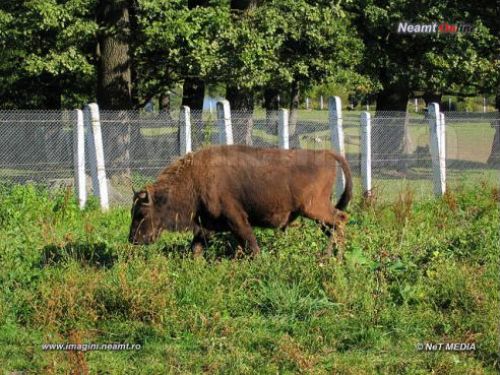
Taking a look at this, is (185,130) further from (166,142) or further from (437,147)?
(437,147)

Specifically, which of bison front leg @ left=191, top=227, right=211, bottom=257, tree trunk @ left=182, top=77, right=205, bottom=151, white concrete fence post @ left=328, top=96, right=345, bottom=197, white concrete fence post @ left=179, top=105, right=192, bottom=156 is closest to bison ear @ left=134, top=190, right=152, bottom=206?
bison front leg @ left=191, top=227, right=211, bottom=257

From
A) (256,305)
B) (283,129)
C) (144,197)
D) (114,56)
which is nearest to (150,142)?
(283,129)

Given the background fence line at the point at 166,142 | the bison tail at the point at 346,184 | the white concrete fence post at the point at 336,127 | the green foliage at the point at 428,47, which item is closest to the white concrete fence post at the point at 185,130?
the background fence line at the point at 166,142

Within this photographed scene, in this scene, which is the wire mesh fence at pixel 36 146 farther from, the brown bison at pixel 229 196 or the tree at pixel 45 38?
the brown bison at pixel 229 196

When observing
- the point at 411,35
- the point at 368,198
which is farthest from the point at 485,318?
the point at 411,35

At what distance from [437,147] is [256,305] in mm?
9203

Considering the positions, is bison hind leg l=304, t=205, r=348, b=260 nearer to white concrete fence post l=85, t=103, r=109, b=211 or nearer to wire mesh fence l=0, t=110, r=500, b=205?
wire mesh fence l=0, t=110, r=500, b=205

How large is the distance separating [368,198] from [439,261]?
3.68 meters

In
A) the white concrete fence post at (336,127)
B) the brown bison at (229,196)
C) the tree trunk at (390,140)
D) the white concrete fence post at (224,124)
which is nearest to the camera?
the brown bison at (229,196)

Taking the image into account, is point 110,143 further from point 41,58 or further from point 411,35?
point 411,35

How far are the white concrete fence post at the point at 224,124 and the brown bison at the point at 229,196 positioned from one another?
4.53 metres

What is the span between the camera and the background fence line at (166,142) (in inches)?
553

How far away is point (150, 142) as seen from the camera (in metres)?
14.9

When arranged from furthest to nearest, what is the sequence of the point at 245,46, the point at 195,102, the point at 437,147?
the point at 195,102 < the point at 245,46 < the point at 437,147
